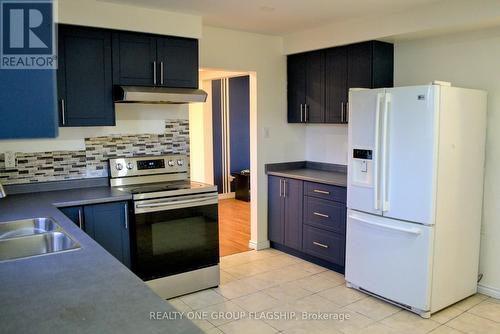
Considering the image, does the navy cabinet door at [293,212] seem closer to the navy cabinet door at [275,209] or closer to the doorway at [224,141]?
the navy cabinet door at [275,209]

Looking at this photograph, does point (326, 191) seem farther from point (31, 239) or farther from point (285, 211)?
point (31, 239)

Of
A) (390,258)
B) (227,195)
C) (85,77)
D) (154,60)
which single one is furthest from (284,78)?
(227,195)

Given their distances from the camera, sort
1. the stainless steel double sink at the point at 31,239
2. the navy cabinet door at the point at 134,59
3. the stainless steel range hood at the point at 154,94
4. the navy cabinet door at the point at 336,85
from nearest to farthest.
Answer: the stainless steel double sink at the point at 31,239 < the stainless steel range hood at the point at 154,94 < the navy cabinet door at the point at 134,59 < the navy cabinet door at the point at 336,85

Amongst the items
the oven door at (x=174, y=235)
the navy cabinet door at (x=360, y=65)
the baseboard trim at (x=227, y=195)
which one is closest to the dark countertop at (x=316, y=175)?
the navy cabinet door at (x=360, y=65)

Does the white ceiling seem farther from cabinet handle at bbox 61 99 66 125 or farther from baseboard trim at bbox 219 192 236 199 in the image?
baseboard trim at bbox 219 192 236 199

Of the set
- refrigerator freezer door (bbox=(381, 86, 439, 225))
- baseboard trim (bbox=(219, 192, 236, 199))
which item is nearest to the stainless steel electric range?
refrigerator freezer door (bbox=(381, 86, 439, 225))

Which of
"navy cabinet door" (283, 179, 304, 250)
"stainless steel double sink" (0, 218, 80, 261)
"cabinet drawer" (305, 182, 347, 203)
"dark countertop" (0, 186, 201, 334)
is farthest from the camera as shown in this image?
"navy cabinet door" (283, 179, 304, 250)

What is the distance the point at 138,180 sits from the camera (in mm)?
3750

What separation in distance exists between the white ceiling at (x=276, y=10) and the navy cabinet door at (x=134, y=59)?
0.87 feet

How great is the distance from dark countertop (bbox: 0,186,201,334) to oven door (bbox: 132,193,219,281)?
4.03ft

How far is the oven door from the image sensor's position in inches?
127

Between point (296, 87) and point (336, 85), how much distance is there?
57cm

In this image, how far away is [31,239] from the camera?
7.08ft

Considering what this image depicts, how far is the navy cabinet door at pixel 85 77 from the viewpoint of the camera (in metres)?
3.20
